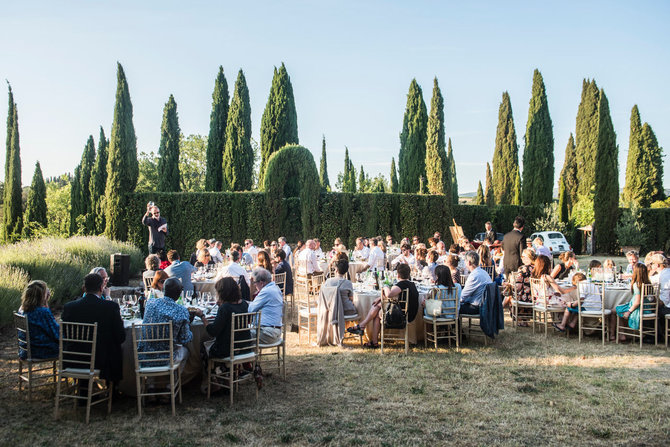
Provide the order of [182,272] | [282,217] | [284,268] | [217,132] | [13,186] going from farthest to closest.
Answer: [217,132] → [13,186] → [282,217] → [284,268] → [182,272]

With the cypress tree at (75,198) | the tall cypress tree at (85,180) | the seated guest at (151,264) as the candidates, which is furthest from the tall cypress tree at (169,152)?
the seated guest at (151,264)

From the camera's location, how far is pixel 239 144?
27.8 meters

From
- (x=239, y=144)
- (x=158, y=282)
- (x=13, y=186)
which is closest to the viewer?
(x=158, y=282)

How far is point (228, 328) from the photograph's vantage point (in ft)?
17.9

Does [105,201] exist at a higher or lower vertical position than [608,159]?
lower

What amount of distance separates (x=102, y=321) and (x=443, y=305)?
5.05 m

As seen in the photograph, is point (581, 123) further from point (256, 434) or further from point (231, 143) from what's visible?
point (256, 434)

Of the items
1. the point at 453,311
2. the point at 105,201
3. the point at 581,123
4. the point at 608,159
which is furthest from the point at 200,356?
the point at 581,123

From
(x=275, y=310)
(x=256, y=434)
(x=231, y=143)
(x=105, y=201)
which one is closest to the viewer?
(x=256, y=434)

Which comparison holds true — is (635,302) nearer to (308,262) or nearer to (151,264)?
(308,262)

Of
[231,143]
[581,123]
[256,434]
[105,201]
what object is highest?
[581,123]

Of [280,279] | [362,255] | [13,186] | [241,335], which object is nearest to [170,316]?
[241,335]

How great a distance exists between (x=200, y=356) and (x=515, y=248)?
7.28 metres

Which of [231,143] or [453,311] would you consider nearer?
[453,311]
